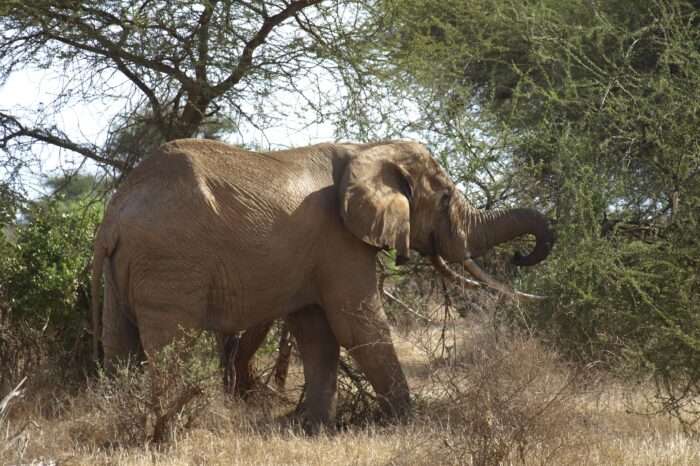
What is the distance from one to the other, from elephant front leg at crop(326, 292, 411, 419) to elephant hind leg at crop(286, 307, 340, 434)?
36 cm

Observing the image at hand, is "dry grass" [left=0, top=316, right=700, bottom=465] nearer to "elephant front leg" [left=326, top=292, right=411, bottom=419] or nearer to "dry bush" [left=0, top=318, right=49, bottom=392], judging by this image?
"elephant front leg" [left=326, top=292, right=411, bottom=419]

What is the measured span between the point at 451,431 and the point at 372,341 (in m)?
1.76

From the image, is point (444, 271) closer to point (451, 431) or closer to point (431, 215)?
point (431, 215)

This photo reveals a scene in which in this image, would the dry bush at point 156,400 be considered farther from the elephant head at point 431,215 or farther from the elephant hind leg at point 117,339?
the elephant head at point 431,215

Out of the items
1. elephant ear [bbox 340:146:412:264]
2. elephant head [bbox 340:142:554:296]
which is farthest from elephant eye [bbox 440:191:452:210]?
elephant ear [bbox 340:146:412:264]

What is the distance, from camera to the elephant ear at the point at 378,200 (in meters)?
8.84

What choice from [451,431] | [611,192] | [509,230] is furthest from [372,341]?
[611,192]

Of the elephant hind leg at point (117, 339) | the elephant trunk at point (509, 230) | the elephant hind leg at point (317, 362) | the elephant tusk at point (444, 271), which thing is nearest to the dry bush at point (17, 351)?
the elephant hind leg at point (117, 339)

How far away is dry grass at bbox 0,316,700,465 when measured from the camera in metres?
6.82

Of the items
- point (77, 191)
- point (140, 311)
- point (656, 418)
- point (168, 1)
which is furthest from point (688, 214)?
point (77, 191)

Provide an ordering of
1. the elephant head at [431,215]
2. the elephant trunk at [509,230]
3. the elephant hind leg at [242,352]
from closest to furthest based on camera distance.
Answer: the elephant head at [431,215] < the elephant trunk at [509,230] < the elephant hind leg at [242,352]

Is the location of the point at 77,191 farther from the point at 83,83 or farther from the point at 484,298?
the point at 484,298

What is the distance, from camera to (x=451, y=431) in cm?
725

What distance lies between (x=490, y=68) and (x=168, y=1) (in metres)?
7.54
